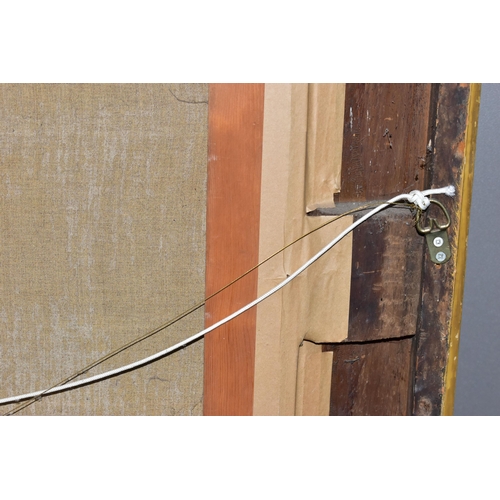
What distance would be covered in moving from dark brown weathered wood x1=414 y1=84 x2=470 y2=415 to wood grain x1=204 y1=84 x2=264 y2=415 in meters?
0.24

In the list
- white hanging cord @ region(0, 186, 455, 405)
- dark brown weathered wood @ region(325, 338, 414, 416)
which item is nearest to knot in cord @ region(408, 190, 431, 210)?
white hanging cord @ region(0, 186, 455, 405)

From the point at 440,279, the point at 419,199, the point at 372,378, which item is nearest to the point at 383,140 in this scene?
the point at 419,199

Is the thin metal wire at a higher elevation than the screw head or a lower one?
lower

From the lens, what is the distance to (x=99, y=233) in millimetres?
775

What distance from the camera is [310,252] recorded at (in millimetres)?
774

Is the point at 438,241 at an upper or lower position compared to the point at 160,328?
upper

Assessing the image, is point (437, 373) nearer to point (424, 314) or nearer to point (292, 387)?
point (424, 314)

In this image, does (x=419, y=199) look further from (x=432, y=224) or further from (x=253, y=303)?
(x=253, y=303)

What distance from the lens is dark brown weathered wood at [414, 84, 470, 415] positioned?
757mm

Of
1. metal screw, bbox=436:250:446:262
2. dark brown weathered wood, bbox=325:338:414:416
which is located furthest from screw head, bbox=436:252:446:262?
dark brown weathered wood, bbox=325:338:414:416

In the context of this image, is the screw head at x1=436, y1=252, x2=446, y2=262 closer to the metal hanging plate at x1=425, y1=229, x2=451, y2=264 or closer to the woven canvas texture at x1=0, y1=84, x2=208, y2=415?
the metal hanging plate at x1=425, y1=229, x2=451, y2=264

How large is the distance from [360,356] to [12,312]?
1.64 ft

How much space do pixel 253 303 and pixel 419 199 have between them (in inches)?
10.4

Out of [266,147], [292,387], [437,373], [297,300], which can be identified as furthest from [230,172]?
[437,373]
